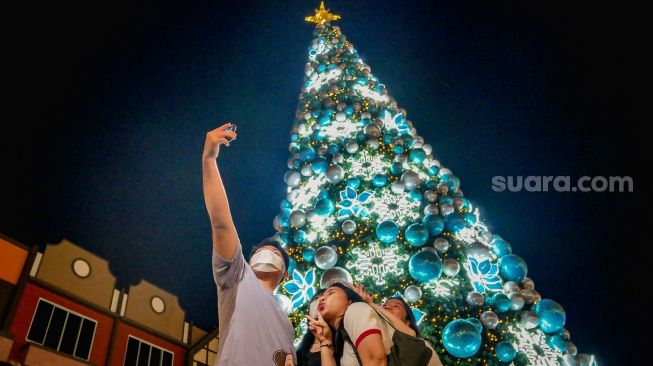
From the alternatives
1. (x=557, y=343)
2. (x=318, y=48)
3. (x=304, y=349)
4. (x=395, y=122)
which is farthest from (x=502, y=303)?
(x=318, y=48)

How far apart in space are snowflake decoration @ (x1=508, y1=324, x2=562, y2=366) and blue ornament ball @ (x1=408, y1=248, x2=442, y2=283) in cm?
96

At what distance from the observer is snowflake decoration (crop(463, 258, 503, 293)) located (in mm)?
4324

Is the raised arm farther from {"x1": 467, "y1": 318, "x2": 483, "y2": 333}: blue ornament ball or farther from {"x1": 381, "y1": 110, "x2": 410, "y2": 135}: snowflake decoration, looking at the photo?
{"x1": 381, "y1": 110, "x2": 410, "y2": 135}: snowflake decoration

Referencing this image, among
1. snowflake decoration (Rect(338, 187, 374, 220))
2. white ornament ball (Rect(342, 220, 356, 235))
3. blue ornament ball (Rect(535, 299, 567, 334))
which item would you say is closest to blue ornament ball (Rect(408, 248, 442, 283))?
white ornament ball (Rect(342, 220, 356, 235))

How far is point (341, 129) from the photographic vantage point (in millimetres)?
5551

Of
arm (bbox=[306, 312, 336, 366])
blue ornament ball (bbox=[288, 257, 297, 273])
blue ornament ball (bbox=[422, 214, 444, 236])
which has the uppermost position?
blue ornament ball (bbox=[422, 214, 444, 236])

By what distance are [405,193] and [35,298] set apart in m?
7.09

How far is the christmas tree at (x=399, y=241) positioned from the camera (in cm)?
393

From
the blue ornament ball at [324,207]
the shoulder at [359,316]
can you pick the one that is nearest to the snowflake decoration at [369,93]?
the blue ornament ball at [324,207]

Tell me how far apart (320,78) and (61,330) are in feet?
22.1

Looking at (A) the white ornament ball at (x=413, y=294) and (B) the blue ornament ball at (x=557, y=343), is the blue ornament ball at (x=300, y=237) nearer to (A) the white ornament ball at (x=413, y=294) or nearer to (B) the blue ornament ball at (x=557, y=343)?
(A) the white ornament ball at (x=413, y=294)

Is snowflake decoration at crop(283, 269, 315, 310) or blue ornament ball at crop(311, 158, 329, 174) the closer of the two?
snowflake decoration at crop(283, 269, 315, 310)

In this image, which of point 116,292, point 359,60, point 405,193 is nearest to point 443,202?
point 405,193

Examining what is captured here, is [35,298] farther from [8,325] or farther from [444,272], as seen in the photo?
[444,272]
